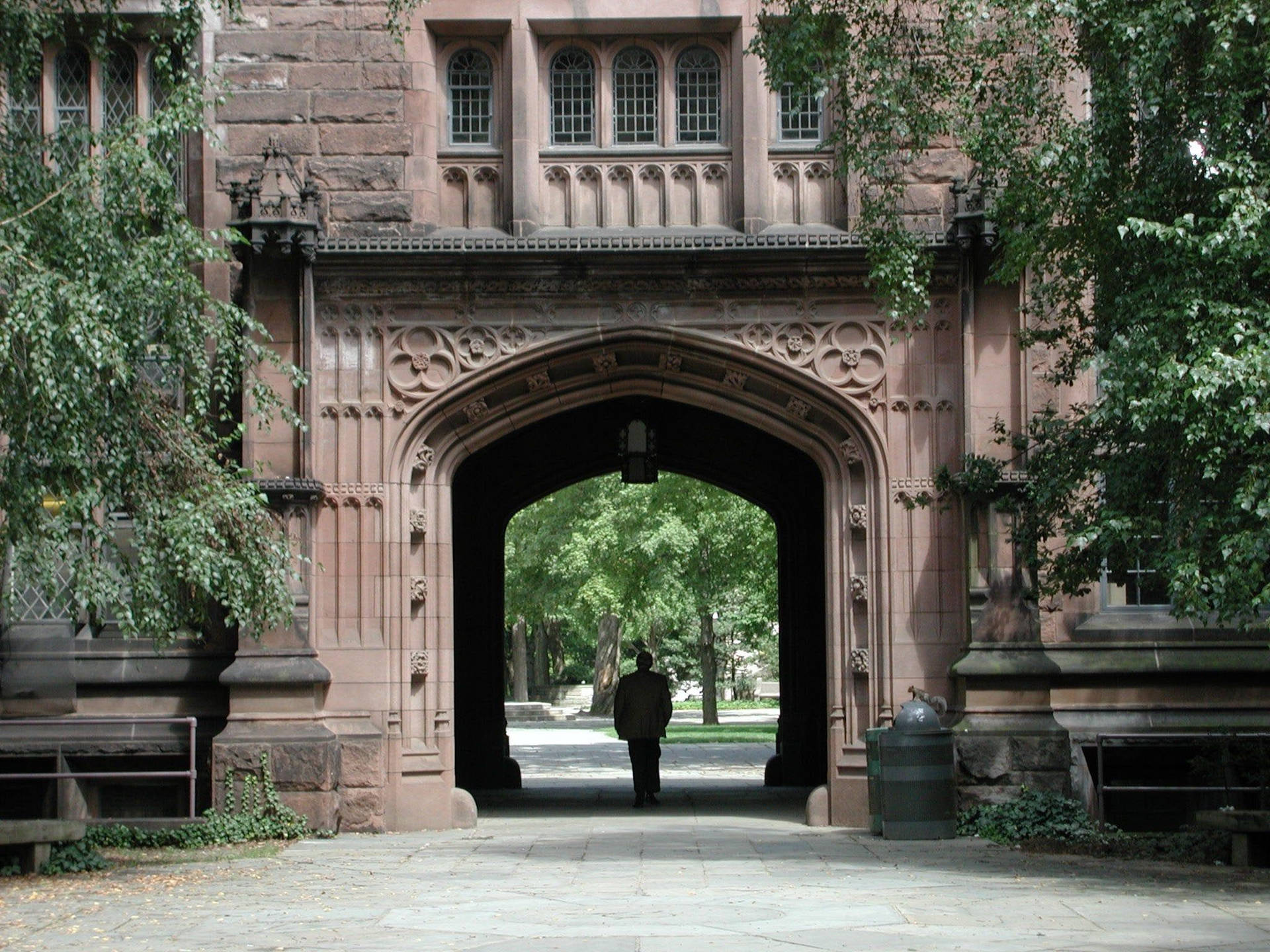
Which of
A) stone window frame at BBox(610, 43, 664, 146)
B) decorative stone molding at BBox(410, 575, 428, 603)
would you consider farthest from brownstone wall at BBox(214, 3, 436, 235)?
decorative stone molding at BBox(410, 575, 428, 603)

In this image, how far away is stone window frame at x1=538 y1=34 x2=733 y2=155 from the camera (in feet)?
53.8

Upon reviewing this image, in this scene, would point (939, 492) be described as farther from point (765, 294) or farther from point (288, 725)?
point (288, 725)

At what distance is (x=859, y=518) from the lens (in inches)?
629

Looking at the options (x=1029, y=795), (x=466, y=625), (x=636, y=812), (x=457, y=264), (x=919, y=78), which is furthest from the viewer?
(x=466, y=625)

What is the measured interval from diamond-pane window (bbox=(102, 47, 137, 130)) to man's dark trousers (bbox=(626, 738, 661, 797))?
779 cm

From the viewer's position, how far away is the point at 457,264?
51.7 feet

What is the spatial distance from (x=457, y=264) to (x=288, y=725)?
4172 mm

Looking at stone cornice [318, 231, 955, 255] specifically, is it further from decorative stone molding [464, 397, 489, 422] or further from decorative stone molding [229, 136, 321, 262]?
decorative stone molding [464, 397, 489, 422]

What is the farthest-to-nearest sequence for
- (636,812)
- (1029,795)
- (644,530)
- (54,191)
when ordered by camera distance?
(644,530)
(636,812)
(1029,795)
(54,191)

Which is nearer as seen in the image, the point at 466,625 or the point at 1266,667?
the point at 1266,667

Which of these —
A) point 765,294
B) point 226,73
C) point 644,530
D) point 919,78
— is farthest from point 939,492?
point 644,530

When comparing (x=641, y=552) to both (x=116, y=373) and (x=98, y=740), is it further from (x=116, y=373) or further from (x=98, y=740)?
(x=116, y=373)

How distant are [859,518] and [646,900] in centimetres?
603

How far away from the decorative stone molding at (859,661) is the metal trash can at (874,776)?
73cm
